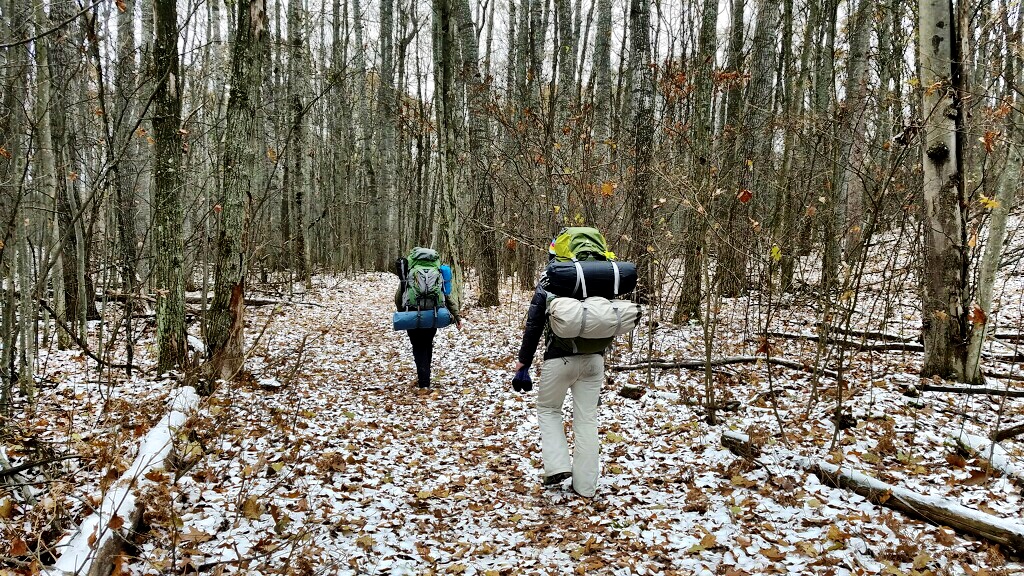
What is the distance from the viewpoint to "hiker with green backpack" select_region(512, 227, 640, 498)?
3799mm

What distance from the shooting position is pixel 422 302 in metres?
6.84

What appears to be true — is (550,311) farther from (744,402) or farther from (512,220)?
(512,220)

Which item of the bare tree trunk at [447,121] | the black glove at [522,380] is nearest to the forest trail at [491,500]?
the black glove at [522,380]

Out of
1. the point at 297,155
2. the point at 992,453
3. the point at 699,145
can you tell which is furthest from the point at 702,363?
the point at 297,155

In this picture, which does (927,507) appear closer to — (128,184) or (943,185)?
(943,185)

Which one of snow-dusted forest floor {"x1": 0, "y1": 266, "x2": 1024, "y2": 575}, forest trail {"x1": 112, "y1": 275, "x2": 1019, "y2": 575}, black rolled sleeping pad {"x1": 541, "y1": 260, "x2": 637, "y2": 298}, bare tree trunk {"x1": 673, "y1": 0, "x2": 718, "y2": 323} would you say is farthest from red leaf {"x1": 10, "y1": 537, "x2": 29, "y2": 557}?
bare tree trunk {"x1": 673, "y1": 0, "x2": 718, "y2": 323}

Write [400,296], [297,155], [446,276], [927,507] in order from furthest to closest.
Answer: [297,155], [446,276], [400,296], [927,507]

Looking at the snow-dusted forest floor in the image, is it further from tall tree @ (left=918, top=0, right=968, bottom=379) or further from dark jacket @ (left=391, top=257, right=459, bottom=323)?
dark jacket @ (left=391, top=257, right=459, bottom=323)

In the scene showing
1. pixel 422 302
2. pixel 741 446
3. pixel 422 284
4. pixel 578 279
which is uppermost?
pixel 578 279

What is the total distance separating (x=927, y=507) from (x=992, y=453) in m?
0.86

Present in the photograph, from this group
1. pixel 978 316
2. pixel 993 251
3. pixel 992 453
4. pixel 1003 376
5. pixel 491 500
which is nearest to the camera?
pixel 992 453

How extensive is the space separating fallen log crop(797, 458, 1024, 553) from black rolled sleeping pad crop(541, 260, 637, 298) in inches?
81.1

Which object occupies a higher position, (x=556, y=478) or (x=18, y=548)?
(x=18, y=548)

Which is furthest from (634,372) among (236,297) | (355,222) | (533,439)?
(355,222)
